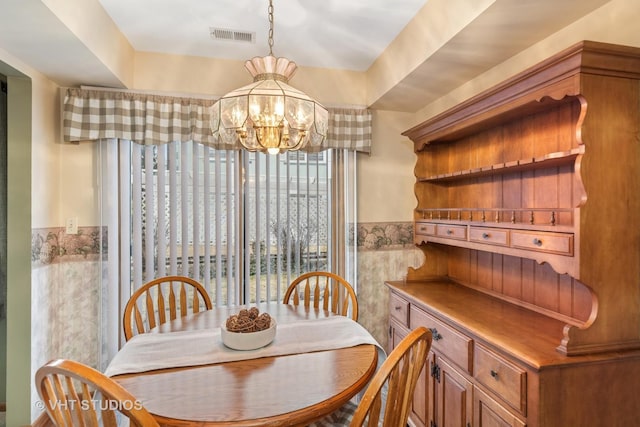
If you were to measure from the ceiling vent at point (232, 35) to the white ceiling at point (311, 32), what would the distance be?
0.03 metres

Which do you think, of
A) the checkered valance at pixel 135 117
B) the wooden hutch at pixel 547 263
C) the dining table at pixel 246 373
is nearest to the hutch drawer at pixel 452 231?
the wooden hutch at pixel 547 263

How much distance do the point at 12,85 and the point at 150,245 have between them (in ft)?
4.14

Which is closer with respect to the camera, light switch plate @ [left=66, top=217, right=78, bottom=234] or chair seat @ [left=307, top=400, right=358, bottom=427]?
chair seat @ [left=307, top=400, right=358, bottom=427]

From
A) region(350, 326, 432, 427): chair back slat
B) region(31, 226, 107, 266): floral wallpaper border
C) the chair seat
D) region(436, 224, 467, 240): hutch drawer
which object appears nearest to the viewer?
region(350, 326, 432, 427): chair back slat

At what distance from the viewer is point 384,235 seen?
9.33 ft

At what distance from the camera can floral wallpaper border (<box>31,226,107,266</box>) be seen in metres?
2.20

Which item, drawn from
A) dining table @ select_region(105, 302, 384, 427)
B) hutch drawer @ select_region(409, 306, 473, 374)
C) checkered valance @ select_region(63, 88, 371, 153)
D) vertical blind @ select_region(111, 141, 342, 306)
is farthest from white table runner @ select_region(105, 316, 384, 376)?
checkered valance @ select_region(63, 88, 371, 153)

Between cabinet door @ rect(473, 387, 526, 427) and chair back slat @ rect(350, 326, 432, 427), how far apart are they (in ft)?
1.70

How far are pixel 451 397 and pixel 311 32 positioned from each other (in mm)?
2295

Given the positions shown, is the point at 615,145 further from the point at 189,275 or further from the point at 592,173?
the point at 189,275

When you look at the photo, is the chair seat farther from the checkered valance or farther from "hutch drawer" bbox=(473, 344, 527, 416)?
the checkered valance

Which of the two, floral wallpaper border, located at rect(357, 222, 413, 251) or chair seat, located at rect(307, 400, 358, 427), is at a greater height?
floral wallpaper border, located at rect(357, 222, 413, 251)

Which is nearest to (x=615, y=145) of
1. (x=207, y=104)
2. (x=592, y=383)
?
(x=592, y=383)

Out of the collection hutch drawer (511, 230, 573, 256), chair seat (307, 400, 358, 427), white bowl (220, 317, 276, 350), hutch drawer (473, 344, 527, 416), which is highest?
hutch drawer (511, 230, 573, 256)
